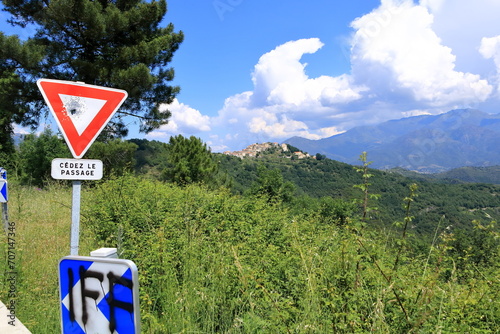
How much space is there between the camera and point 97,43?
14.4 metres

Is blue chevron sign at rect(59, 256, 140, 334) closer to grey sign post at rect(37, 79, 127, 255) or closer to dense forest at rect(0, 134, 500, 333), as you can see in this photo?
dense forest at rect(0, 134, 500, 333)

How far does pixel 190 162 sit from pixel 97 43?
7.34 meters

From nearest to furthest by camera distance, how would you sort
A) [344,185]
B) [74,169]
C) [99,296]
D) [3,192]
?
[99,296], [74,169], [3,192], [344,185]

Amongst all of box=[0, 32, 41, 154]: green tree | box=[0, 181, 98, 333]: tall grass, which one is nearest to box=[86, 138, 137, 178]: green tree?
box=[0, 32, 41, 154]: green tree

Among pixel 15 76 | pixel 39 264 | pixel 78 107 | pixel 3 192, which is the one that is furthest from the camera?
pixel 15 76

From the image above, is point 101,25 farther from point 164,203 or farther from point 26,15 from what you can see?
point 164,203

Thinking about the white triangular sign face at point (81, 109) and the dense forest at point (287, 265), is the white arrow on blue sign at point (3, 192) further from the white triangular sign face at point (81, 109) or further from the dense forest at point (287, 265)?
the white triangular sign face at point (81, 109)

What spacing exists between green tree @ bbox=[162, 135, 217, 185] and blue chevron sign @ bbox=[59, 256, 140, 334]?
12648 mm

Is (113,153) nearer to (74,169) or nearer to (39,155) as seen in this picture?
(39,155)

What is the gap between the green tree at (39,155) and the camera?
46.0 ft

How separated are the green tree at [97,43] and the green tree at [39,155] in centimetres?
161

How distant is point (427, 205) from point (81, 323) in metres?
91.0

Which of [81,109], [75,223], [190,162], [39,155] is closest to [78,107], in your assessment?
[81,109]

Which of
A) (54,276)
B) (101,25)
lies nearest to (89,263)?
(54,276)
